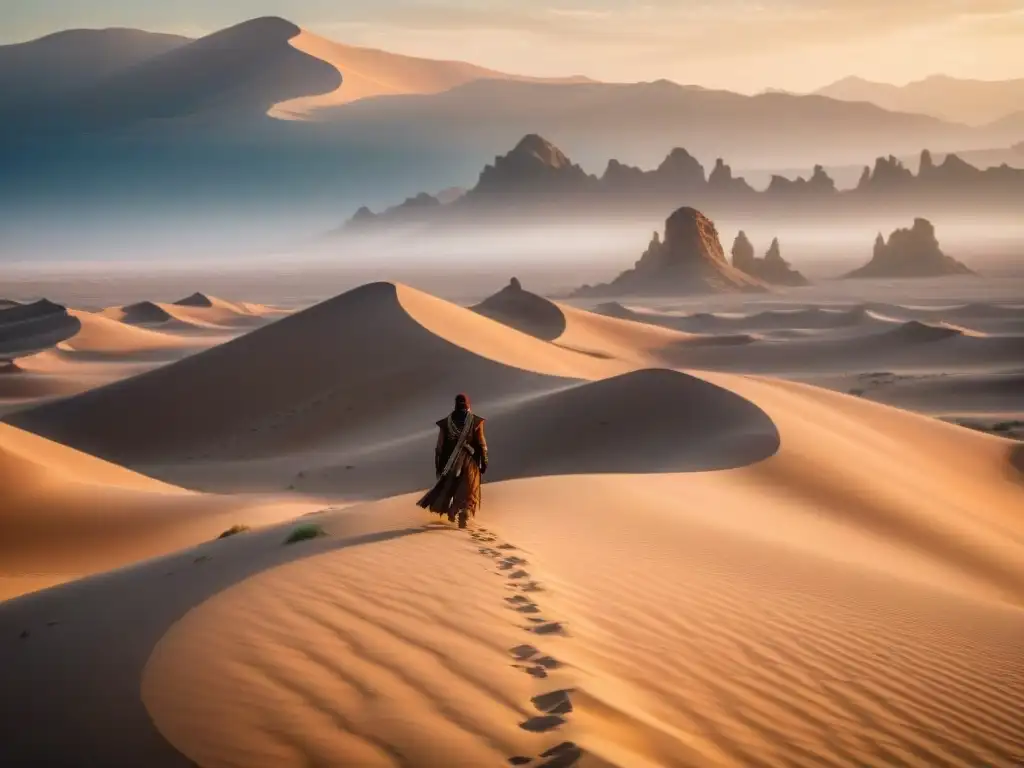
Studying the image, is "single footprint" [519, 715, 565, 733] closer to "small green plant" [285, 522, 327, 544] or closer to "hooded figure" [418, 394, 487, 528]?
"small green plant" [285, 522, 327, 544]

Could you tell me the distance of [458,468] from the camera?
9766 mm

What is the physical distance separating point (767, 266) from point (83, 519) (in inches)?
5199

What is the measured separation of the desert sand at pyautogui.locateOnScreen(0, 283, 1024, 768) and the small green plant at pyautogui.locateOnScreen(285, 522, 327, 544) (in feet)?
0.58

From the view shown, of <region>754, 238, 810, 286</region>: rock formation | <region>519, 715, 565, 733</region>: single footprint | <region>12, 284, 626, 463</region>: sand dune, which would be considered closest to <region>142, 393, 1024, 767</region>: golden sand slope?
<region>519, 715, 565, 733</region>: single footprint

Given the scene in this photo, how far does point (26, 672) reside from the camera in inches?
230

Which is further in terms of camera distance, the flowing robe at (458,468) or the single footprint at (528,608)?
the flowing robe at (458,468)

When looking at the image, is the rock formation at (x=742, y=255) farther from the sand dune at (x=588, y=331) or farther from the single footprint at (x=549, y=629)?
the single footprint at (x=549, y=629)

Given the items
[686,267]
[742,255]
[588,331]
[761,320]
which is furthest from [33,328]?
[742,255]

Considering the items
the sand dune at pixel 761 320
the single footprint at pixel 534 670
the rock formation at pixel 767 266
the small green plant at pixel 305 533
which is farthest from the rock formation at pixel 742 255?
the single footprint at pixel 534 670

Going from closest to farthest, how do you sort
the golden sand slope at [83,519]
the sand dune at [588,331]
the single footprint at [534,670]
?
the single footprint at [534,670] < the golden sand slope at [83,519] < the sand dune at [588,331]

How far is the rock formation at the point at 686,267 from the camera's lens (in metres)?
124

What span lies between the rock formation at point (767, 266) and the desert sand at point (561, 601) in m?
117

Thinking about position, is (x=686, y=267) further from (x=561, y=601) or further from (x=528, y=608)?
(x=528, y=608)

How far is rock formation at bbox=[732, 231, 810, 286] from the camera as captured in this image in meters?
139
